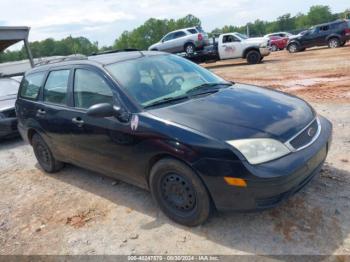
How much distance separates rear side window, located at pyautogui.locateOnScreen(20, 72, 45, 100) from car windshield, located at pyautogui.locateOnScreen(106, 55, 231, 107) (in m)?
1.67

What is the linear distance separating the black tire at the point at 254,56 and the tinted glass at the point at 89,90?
15.8 meters

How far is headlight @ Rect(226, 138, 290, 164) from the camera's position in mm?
2924

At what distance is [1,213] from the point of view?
4465 millimetres

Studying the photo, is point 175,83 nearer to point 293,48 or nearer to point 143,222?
point 143,222

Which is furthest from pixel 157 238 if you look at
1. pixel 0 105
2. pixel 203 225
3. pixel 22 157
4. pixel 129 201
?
pixel 0 105

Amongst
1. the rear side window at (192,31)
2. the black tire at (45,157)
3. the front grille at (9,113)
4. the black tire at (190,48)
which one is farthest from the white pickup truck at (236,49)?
the black tire at (45,157)

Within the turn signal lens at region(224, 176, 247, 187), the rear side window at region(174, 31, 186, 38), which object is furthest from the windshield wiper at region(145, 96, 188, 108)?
the rear side window at region(174, 31, 186, 38)

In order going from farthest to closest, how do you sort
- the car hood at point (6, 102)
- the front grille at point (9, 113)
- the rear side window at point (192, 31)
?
the rear side window at point (192, 31), the car hood at point (6, 102), the front grille at point (9, 113)

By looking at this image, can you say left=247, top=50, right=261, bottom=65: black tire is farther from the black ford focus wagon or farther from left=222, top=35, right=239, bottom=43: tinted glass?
the black ford focus wagon

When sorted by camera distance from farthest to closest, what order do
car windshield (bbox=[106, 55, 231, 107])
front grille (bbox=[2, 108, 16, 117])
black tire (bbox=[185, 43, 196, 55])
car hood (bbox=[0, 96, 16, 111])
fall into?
black tire (bbox=[185, 43, 196, 55]) < car hood (bbox=[0, 96, 16, 111]) < front grille (bbox=[2, 108, 16, 117]) < car windshield (bbox=[106, 55, 231, 107])

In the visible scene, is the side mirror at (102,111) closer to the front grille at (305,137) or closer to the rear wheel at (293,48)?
the front grille at (305,137)

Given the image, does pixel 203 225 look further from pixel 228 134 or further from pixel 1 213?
pixel 1 213

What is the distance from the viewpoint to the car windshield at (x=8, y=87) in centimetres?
877

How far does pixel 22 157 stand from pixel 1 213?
2276 millimetres
